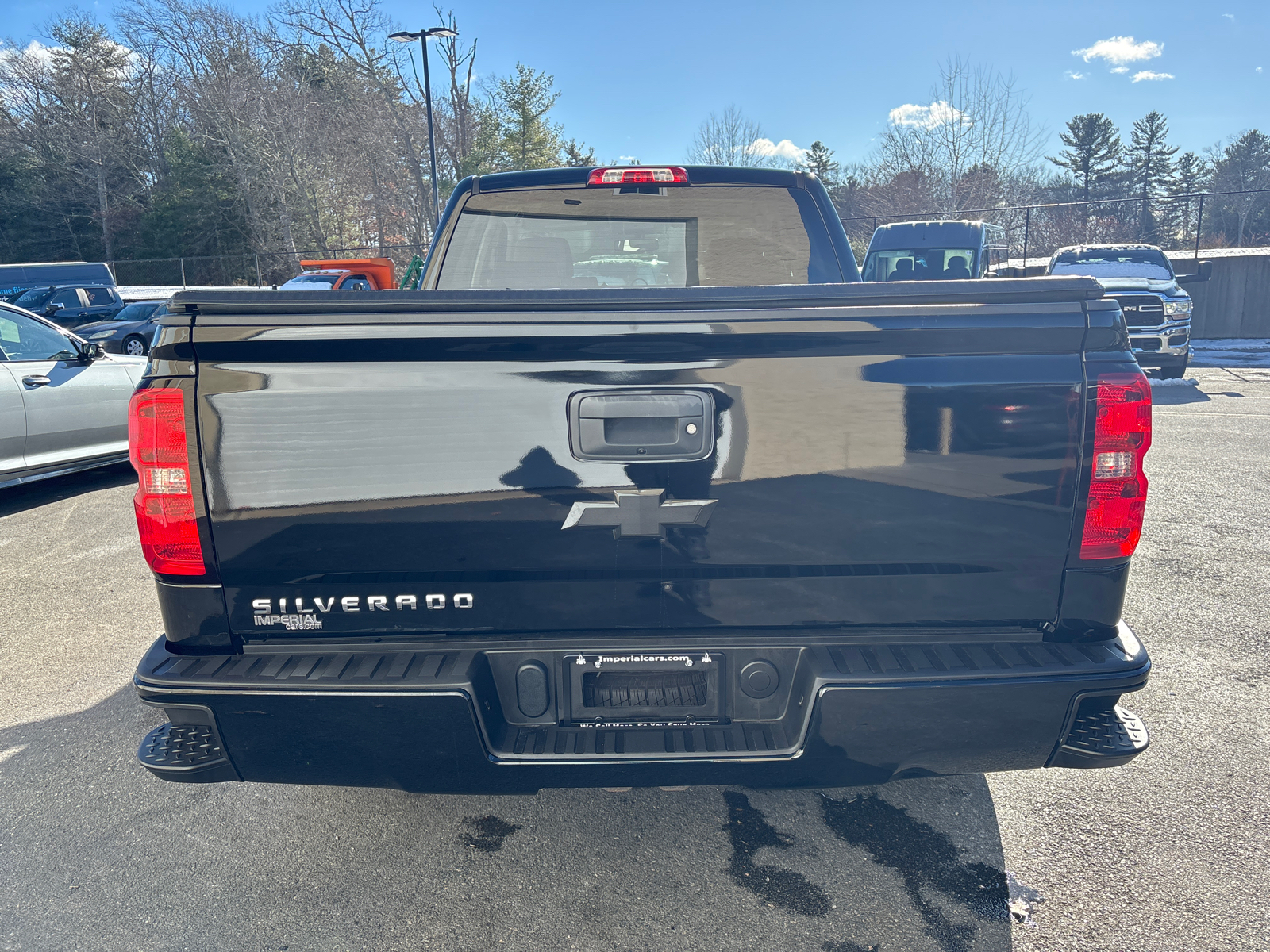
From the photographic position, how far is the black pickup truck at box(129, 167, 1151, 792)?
1909 mm

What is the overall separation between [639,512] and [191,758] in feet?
4.18

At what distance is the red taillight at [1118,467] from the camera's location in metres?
1.91

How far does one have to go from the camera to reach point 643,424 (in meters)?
1.93

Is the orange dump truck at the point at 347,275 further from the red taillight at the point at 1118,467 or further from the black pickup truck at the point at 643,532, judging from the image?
the red taillight at the point at 1118,467

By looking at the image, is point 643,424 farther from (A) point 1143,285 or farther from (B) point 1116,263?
(B) point 1116,263

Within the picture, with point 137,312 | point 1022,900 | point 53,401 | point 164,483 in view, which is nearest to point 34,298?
point 137,312

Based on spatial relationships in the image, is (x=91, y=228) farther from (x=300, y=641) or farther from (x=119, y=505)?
(x=300, y=641)

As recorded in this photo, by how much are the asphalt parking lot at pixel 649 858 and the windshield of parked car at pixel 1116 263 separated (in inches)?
525

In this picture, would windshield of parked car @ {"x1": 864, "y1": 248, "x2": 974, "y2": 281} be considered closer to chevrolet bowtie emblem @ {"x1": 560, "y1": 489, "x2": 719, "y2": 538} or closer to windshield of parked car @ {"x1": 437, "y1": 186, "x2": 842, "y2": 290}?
windshield of parked car @ {"x1": 437, "y1": 186, "x2": 842, "y2": 290}

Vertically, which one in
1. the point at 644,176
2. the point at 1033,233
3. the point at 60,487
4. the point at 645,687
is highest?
the point at 1033,233

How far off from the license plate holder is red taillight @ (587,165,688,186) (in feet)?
6.71

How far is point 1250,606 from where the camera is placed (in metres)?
4.47

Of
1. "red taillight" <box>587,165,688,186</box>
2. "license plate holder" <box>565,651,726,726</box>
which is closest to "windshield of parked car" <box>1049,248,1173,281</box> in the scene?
"red taillight" <box>587,165,688,186</box>

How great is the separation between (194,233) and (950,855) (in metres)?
49.1
